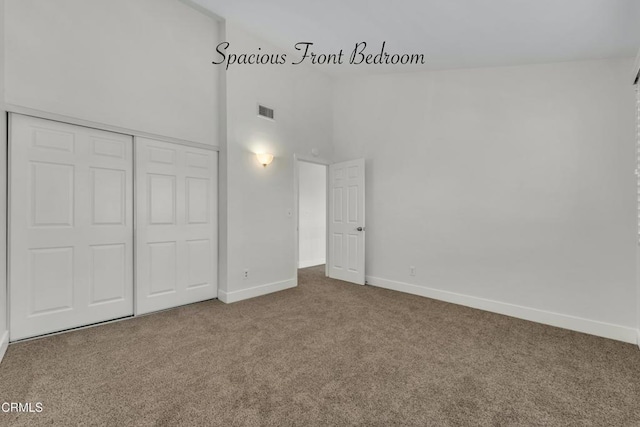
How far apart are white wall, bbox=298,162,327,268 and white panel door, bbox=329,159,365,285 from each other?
131 centimetres

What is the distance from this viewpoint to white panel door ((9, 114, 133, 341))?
8.50 ft

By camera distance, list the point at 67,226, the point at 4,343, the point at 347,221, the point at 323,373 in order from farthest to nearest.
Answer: the point at 347,221 < the point at 67,226 < the point at 4,343 < the point at 323,373

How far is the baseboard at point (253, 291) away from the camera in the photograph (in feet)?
12.5

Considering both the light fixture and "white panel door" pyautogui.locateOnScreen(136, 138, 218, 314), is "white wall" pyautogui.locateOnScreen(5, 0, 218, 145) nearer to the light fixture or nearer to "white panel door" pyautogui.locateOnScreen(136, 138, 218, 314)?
"white panel door" pyautogui.locateOnScreen(136, 138, 218, 314)

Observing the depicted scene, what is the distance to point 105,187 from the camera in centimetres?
305

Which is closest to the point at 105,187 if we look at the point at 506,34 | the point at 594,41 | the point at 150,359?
the point at 150,359

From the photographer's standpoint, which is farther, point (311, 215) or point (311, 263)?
point (311, 215)

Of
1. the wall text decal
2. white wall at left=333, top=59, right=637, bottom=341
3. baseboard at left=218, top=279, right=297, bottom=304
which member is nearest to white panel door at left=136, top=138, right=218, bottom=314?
baseboard at left=218, top=279, right=297, bottom=304

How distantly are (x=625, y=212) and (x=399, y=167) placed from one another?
2.49 metres

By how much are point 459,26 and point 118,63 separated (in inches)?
139

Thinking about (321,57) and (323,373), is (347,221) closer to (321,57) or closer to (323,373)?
(321,57)

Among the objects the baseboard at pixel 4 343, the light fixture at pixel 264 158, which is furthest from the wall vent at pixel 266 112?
the baseboard at pixel 4 343

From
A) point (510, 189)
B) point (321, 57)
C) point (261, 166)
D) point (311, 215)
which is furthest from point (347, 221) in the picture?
point (321, 57)

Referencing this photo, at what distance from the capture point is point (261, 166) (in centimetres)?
418
